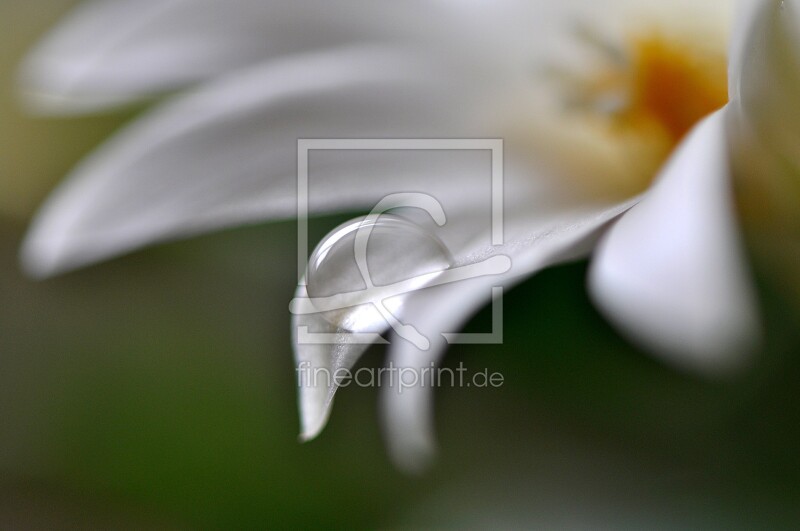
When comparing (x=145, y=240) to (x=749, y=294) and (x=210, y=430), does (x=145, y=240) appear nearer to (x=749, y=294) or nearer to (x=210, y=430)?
(x=210, y=430)

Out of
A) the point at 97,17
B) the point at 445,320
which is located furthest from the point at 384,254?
the point at 97,17

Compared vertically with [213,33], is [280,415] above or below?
below

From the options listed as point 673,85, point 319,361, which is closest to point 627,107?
point 673,85

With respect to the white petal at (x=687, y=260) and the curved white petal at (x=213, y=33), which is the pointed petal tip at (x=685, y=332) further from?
the curved white petal at (x=213, y=33)

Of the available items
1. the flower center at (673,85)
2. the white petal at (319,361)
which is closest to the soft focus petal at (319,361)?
the white petal at (319,361)

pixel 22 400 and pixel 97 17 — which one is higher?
pixel 97 17

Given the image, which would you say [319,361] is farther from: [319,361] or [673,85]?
[673,85]

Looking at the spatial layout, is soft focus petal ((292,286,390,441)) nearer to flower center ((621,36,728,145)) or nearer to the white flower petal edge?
the white flower petal edge
